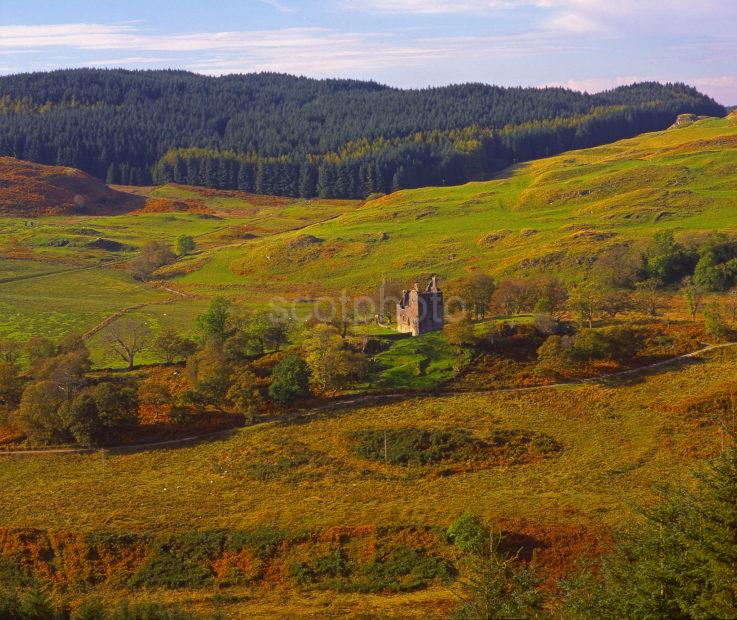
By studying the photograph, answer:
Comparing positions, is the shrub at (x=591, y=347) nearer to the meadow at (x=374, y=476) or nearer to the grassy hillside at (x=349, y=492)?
the meadow at (x=374, y=476)

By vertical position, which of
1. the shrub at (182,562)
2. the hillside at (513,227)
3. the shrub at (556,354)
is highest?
the hillside at (513,227)

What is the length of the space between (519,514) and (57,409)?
35.1 m

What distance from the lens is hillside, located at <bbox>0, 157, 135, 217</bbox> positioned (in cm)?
16188

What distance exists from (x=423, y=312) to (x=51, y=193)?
5342 inches

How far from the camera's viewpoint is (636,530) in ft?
97.7

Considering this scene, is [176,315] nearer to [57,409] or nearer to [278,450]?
[57,409]

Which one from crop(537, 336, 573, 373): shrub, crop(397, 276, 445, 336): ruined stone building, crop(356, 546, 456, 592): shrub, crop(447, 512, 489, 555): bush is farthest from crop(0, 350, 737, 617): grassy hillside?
crop(397, 276, 445, 336): ruined stone building

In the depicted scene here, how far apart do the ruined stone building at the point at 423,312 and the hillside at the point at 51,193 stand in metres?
120

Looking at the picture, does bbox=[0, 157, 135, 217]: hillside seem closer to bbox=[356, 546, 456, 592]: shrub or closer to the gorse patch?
the gorse patch

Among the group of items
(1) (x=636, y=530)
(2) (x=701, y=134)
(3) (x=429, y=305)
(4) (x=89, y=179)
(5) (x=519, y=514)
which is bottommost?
(5) (x=519, y=514)

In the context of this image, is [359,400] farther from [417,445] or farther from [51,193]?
[51,193]

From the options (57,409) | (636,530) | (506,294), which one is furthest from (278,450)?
(506,294)

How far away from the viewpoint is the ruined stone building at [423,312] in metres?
66.1

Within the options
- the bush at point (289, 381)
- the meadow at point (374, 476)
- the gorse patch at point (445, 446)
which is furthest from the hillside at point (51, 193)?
the gorse patch at point (445, 446)
